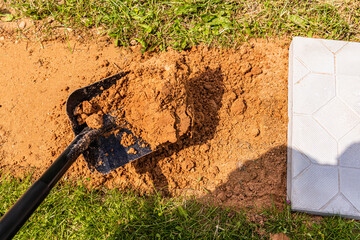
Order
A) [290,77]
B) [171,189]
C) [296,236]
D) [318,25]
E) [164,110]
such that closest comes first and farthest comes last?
1. [164,110]
2. [296,236]
3. [171,189]
4. [290,77]
5. [318,25]

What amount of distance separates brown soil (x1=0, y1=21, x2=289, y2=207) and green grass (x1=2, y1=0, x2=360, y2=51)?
5.5 inches

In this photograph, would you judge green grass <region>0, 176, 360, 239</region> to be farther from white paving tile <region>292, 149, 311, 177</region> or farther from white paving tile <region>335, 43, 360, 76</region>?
white paving tile <region>335, 43, 360, 76</region>

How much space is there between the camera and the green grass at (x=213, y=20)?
2682mm

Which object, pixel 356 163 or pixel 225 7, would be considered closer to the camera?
pixel 356 163

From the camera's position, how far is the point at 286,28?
2.71 m

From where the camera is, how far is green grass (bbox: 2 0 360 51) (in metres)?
2.68

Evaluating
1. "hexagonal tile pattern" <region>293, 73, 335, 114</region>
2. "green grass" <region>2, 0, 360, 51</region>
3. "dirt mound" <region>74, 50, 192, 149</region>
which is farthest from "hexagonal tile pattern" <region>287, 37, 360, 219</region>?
"dirt mound" <region>74, 50, 192, 149</region>

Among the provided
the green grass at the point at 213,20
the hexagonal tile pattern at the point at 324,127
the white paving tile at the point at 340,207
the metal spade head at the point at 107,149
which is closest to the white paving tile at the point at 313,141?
the hexagonal tile pattern at the point at 324,127

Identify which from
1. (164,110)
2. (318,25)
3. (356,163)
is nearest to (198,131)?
(164,110)

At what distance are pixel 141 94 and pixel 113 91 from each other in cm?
24

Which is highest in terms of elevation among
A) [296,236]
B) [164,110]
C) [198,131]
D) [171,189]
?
[164,110]

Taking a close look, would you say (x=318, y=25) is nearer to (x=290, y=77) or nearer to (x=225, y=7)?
(x=290, y=77)

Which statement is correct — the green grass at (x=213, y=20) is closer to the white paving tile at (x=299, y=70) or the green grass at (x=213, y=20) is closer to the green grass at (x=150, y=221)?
the white paving tile at (x=299, y=70)

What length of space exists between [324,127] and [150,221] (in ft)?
5.90
